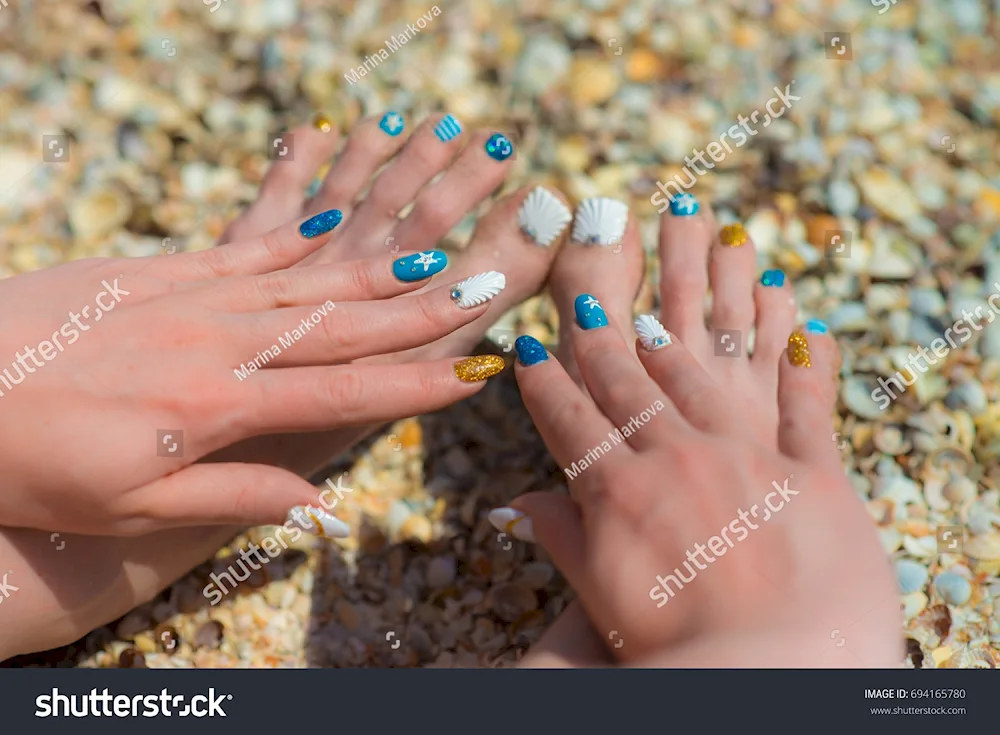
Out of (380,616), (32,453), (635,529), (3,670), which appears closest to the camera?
(32,453)

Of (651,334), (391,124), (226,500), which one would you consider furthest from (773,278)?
(226,500)

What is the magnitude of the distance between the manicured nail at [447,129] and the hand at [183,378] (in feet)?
1.69

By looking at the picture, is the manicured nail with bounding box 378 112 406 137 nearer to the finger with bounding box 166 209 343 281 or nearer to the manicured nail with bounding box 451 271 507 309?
the finger with bounding box 166 209 343 281

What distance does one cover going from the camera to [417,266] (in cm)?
167

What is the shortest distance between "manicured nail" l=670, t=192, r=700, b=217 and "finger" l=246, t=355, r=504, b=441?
643 mm

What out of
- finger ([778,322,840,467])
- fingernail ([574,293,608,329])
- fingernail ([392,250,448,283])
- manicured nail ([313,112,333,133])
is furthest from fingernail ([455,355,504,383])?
manicured nail ([313,112,333,133])

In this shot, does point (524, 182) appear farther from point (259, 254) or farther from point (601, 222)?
point (259, 254)

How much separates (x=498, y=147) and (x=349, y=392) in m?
0.76

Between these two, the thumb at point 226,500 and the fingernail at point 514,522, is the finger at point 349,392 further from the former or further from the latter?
the fingernail at point 514,522

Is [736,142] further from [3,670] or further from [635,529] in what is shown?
[3,670]

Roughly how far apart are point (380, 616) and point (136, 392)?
2.22 feet

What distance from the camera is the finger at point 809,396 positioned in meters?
1.68

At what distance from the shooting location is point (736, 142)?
209 centimetres

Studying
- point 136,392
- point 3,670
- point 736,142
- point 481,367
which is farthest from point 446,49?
point 3,670
